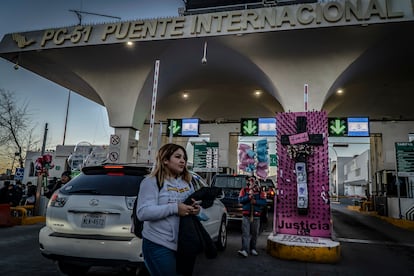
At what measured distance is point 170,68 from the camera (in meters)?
13.7

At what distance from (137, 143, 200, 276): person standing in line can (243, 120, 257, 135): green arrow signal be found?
13112 millimetres

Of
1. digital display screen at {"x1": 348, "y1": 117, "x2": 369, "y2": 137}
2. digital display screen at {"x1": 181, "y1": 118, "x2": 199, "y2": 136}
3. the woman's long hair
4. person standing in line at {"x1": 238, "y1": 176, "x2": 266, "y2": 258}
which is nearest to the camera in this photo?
the woman's long hair

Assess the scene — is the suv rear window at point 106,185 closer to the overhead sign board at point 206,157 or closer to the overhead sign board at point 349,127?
the overhead sign board at point 349,127

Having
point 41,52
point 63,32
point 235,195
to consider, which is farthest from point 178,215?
point 41,52

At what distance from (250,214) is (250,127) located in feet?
31.2

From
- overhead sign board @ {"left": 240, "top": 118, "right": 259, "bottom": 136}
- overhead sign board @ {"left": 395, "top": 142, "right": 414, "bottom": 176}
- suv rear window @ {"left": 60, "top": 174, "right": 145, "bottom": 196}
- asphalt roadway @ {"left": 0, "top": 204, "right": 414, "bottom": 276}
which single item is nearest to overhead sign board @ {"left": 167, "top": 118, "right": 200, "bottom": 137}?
overhead sign board @ {"left": 240, "top": 118, "right": 259, "bottom": 136}

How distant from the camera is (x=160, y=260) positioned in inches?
81.0

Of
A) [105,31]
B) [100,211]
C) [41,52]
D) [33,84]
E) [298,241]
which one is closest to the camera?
[100,211]

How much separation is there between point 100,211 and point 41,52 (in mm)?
12108

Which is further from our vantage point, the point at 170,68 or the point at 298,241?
the point at 170,68

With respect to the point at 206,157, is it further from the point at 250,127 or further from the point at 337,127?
the point at 337,127

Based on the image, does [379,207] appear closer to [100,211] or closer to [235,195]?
[235,195]

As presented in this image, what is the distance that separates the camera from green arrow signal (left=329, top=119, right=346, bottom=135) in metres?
14.0

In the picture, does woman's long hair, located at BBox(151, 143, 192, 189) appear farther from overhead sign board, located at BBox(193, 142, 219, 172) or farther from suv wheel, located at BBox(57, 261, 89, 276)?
overhead sign board, located at BBox(193, 142, 219, 172)
